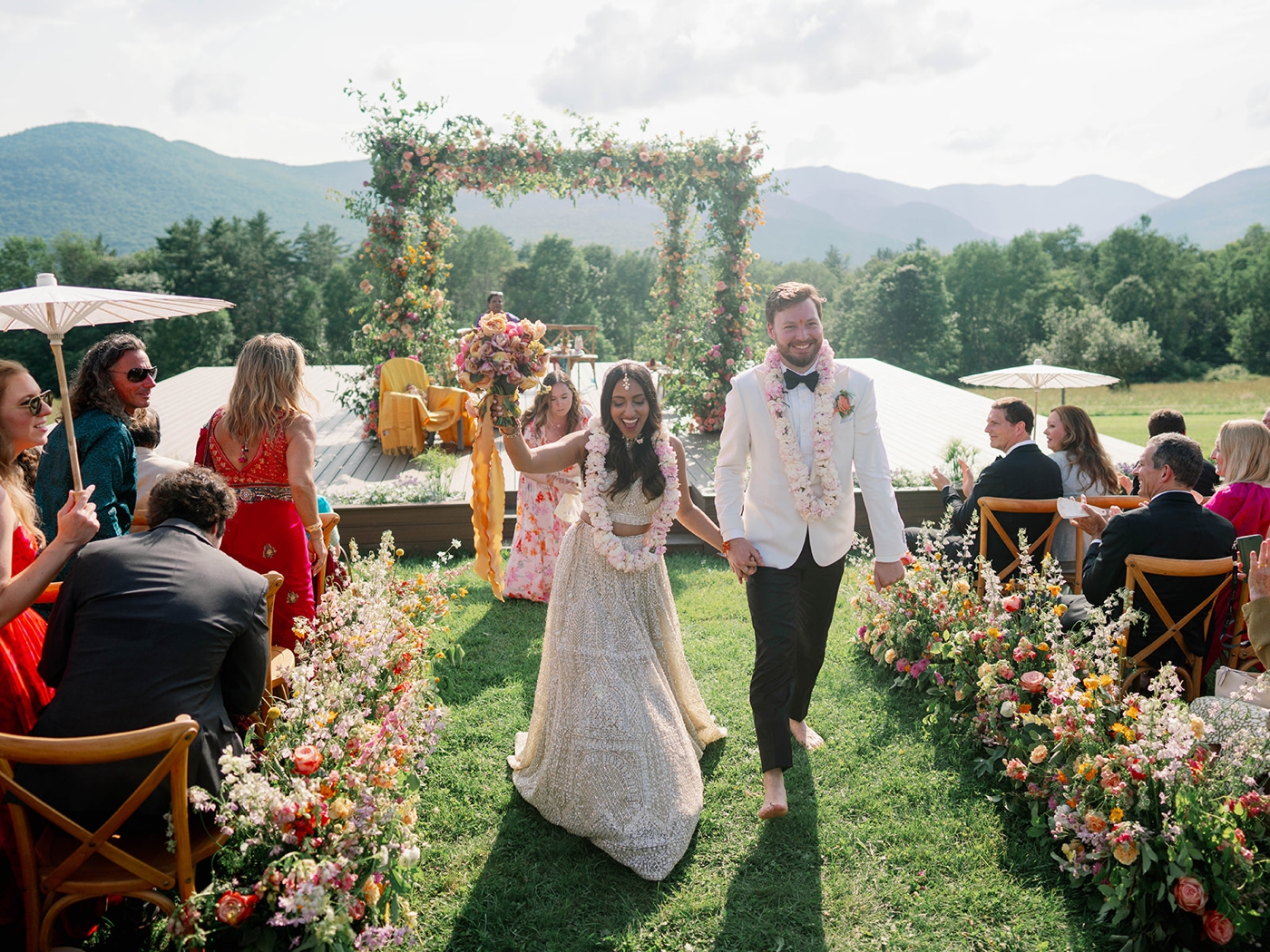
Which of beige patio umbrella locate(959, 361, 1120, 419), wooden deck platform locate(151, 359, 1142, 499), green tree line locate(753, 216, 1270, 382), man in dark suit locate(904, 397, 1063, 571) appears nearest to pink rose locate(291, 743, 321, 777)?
man in dark suit locate(904, 397, 1063, 571)

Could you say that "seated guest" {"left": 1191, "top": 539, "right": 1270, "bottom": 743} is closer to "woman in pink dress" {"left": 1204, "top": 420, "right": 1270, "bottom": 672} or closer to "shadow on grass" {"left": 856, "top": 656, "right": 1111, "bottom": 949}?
"shadow on grass" {"left": 856, "top": 656, "right": 1111, "bottom": 949}

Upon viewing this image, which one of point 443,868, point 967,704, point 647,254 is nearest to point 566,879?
point 443,868

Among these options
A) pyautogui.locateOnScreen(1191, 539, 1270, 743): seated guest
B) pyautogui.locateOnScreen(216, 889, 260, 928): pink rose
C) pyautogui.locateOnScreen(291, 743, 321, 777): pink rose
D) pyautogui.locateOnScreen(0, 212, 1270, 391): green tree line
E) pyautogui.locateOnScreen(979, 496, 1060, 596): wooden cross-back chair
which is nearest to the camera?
pyautogui.locateOnScreen(216, 889, 260, 928): pink rose

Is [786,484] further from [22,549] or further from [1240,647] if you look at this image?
[22,549]

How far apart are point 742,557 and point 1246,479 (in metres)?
2.80

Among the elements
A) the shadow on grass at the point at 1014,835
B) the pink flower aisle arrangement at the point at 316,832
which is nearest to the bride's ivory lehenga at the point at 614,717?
the pink flower aisle arrangement at the point at 316,832

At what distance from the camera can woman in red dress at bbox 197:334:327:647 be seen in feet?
12.8

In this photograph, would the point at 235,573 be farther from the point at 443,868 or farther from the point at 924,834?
the point at 924,834

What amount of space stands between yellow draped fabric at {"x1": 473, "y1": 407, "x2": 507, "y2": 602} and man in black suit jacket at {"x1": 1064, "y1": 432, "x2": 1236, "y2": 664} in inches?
123

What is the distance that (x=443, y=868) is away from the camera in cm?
320

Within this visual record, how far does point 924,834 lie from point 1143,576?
58.2 inches

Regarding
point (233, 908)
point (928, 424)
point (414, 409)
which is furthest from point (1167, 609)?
point (928, 424)

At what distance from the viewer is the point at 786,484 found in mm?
3586

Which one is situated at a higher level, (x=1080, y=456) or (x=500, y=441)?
(x=1080, y=456)
